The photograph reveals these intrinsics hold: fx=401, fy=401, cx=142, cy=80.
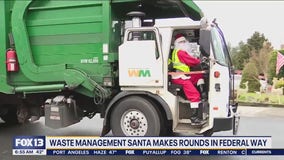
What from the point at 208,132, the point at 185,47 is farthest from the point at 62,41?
the point at 208,132

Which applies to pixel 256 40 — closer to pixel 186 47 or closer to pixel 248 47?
pixel 248 47

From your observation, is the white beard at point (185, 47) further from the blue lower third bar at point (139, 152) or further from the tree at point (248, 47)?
the tree at point (248, 47)

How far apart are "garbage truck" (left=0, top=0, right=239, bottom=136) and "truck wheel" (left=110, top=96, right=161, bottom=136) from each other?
0.01 m

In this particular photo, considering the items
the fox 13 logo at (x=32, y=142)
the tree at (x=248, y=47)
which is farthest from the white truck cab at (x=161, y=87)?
the tree at (x=248, y=47)

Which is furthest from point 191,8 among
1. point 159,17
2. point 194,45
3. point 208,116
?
point 208,116

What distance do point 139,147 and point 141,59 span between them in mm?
1408

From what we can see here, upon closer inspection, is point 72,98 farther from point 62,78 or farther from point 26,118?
point 26,118

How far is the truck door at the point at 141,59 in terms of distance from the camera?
6039 millimetres

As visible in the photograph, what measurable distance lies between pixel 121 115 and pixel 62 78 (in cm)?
121

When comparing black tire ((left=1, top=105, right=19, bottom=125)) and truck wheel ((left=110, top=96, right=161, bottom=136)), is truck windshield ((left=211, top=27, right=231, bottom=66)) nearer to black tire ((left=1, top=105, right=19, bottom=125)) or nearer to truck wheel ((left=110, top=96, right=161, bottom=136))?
truck wheel ((left=110, top=96, right=161, bottom=136))

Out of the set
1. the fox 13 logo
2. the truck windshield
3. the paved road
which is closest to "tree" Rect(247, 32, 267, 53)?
the paved road

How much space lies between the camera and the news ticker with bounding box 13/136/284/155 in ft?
16.9

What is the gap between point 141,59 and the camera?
6.06 metres

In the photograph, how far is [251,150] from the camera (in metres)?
5.18
